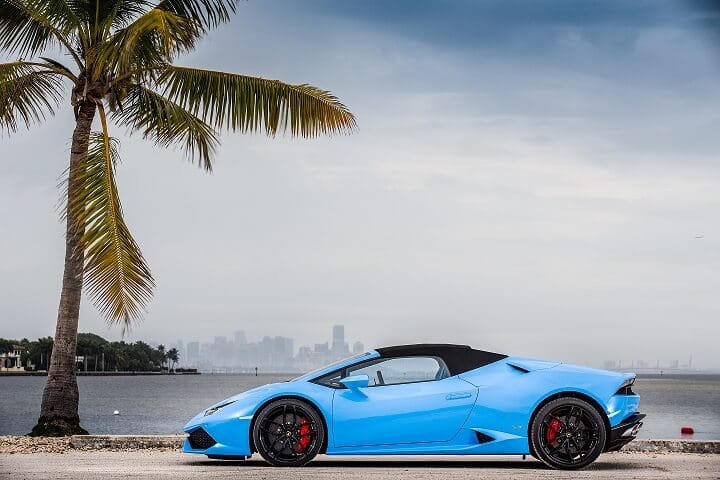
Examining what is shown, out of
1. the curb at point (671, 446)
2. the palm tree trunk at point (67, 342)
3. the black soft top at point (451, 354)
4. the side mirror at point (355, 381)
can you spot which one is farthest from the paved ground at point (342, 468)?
the palm tree trunk at point (67, 342)

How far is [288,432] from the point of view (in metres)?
9.63

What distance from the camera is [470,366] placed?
32.2 ft

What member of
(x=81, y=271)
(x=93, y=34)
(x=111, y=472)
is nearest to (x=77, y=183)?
(x=81, y=271)

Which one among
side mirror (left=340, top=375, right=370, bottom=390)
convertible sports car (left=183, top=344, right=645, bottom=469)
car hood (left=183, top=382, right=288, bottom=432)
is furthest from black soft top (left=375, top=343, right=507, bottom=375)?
car hood (left=183, top=382, right=288, bottom=432)

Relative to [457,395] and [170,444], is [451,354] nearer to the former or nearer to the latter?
[457,395]

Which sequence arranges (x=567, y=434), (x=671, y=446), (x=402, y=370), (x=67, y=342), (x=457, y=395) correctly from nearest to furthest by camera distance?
(x=567, y=434) < (x=457, y=395) < (x=402, y=370) < (x=671, y=446) < (x=67, y=342)

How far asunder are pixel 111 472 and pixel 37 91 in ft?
31.3

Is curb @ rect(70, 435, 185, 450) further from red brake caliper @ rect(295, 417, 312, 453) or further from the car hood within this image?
red brake caliper @ rect(295, 417, 312, 453)

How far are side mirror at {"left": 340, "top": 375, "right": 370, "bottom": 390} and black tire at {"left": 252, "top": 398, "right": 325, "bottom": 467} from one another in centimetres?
40

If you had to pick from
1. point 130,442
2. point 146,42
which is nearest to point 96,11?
point 146,42

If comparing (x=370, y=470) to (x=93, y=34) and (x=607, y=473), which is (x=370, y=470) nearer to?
(x=607, y=473)

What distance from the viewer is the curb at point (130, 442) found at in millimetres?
11953

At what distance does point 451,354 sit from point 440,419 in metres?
0.67

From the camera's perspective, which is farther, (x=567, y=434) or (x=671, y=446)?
(x=671, y=446)
